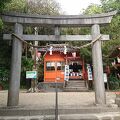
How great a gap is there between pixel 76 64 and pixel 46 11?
6.87 metres

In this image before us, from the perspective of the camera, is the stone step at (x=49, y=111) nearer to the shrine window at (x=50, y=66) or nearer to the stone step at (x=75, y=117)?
the stone step at (x=75, y=117)

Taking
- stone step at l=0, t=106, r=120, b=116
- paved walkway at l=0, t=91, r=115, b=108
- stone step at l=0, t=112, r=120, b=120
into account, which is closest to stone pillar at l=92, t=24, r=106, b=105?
stone step at l=0, t=106, r=120, b=116

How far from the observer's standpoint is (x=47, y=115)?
8227 mm

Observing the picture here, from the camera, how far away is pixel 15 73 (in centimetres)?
905

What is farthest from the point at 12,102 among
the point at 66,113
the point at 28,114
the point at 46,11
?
the point at 46,11

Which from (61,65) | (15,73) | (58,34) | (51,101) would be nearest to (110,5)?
(61,65)

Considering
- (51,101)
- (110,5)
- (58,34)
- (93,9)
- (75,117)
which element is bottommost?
(75,117)

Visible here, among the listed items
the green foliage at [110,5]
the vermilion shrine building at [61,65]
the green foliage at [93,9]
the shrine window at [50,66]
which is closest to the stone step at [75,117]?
the vermilion shrine building at [61,65]

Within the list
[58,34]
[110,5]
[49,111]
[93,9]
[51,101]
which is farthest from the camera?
[110,5]

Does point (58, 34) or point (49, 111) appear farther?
point (58, 34)

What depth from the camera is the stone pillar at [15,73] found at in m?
8.89

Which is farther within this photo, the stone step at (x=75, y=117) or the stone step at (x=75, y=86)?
the stone step at (x=75, y=86)

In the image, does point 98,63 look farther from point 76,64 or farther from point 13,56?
point 76,64

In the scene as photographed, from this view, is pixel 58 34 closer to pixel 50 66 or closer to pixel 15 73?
pixel 15 73
